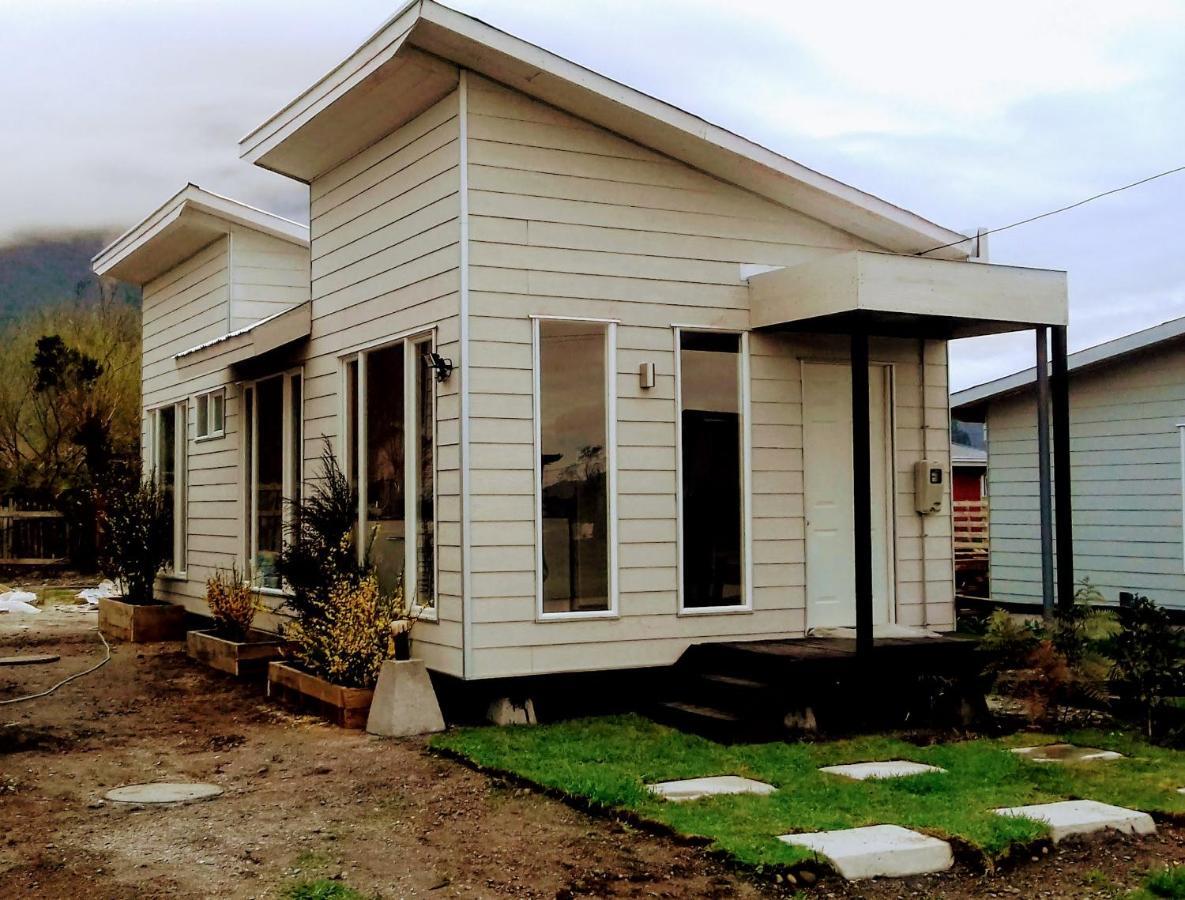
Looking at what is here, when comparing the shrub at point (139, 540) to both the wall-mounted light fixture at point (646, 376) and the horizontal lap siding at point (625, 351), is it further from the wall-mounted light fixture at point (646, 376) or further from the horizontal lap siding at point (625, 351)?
the wall-mounted light fixture at point (646, 376)

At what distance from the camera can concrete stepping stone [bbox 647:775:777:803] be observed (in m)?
6.44

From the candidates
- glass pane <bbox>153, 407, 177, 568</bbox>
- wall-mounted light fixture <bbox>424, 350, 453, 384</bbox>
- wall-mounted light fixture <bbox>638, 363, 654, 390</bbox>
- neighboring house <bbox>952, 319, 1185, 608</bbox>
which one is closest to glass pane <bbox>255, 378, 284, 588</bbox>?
glass pane <bbox>153, 407, 177, 568</bbox>

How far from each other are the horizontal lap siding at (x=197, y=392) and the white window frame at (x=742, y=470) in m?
5.45

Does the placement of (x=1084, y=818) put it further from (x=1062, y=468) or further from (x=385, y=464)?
(x=385, y=464)

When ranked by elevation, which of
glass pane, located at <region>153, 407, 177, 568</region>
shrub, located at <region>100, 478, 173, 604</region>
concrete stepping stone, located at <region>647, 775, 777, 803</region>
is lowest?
concrete stepping stone, located at <region>647, 775, 777, 803</region>

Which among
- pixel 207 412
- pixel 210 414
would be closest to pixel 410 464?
pixel 210 414

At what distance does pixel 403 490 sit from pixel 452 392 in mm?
1147

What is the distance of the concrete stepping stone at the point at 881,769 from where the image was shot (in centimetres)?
696

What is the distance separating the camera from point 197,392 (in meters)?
14.1

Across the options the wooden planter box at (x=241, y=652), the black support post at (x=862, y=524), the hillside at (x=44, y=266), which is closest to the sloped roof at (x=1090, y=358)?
the black support post at (x=862, y=524)

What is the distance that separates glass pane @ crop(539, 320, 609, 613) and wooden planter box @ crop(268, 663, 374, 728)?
1.39m

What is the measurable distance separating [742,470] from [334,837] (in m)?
4.44

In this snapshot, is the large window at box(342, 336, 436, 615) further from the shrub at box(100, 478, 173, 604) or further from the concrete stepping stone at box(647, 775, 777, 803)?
the shrub at box(100, 478, 173, 604)

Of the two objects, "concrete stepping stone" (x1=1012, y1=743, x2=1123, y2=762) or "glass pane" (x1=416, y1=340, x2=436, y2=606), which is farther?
"glass pane" (x1=416, y1=340, x2=436, y2=606)
